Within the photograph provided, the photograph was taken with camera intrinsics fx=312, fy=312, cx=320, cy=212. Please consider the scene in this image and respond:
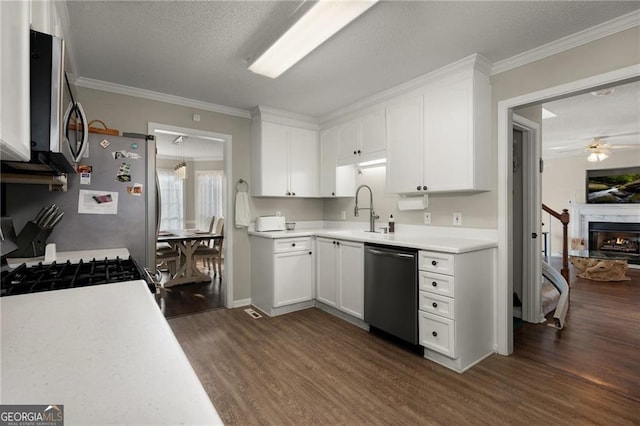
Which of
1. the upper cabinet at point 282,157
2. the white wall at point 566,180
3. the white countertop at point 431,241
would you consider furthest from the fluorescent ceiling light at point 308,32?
the white wall at point 566,180

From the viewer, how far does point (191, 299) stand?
4152 mm

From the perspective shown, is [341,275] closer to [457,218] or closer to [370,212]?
[370,212]

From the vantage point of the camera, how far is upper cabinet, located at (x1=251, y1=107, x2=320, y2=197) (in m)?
3.75

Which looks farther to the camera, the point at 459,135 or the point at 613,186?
the point at 613,186

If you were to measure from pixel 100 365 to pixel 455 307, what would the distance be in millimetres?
2236

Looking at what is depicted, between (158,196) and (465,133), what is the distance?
256 cm

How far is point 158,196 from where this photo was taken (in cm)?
257

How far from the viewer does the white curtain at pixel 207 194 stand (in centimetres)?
757

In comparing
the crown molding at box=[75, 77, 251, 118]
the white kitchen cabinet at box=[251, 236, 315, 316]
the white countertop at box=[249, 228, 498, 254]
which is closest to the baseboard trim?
the white kitchen cabinet at box=[251, 236, 315, 316]

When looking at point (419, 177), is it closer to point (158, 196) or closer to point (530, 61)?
point (530, 61)

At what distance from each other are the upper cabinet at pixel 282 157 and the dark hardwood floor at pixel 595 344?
111 inches

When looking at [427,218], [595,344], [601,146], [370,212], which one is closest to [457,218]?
[427,218]

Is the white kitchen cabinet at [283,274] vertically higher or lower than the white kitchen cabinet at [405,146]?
lower

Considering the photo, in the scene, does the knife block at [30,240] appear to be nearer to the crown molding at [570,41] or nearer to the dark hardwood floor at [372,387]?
the dark hardwood floor at [372,387]
